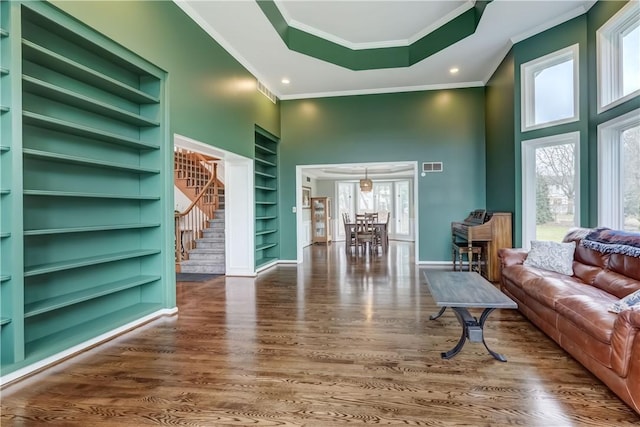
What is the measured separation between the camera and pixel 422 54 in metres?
5.12

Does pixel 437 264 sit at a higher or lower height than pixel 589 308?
lower

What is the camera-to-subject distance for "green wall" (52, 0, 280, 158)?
288 centimetres

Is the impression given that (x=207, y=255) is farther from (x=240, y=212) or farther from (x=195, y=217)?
(x=240, y=212)

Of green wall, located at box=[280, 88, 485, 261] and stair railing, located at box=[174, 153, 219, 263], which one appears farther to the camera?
green wall, located at box=[280, 88, 485, 261]

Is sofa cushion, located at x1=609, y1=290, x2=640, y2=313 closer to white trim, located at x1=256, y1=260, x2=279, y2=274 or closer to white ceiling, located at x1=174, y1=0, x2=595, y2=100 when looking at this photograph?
white ceiling, located at x1=174, y1=0, x2=595, y2=100

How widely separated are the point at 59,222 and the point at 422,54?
208 inches

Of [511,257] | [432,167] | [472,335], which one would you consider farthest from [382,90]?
[472,335]

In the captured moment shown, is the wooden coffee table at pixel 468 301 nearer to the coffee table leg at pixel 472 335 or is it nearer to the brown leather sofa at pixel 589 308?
the coffee table leg at pixel 472 335

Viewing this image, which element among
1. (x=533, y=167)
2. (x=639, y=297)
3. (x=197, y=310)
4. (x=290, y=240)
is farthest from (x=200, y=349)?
(x=533, y=167)

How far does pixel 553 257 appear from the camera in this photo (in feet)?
11.5

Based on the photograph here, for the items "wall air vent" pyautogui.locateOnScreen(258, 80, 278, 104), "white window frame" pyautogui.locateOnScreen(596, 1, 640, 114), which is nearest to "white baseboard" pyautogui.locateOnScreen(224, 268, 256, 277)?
"wall air vent" pyautogui.locateOnScreen(258, 80, 278, 104)

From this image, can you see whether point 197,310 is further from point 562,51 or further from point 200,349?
point 562,51

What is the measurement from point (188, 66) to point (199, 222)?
138 inches

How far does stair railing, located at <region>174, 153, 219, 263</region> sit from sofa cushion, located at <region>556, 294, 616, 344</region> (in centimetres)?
590
